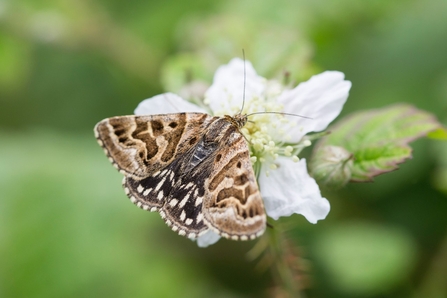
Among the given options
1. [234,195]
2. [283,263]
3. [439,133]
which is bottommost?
[283,263]

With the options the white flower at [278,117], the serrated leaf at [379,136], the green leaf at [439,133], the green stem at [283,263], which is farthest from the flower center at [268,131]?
the green leaf at [439,133]

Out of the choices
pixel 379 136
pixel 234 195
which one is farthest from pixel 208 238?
pixel 379 136

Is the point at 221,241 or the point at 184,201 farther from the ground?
the point at 184,201

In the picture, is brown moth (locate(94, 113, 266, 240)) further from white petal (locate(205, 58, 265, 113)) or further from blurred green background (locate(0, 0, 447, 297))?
blurred green background (locate(0, 0, 447, 297))

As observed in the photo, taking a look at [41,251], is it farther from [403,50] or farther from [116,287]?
[403,50]

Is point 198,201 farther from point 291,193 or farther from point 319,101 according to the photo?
point 319,101

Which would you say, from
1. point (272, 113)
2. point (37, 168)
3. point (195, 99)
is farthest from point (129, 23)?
point (272, 113)

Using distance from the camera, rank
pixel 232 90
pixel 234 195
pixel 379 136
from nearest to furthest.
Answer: pixel 234 195 < pixel 379 136 < pixel 232 90
